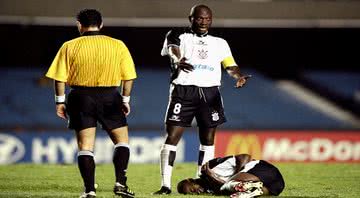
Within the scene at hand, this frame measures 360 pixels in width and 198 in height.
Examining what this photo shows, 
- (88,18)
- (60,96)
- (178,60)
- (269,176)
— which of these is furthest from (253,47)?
(60,96)

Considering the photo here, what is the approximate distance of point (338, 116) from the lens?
2470cm

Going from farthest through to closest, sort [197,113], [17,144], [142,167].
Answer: [17,144] < [142,167] < [197,113]

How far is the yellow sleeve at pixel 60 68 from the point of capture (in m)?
8.91

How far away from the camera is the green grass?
397 inches

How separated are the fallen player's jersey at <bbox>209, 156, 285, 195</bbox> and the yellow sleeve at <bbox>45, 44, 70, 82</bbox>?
1.92 m

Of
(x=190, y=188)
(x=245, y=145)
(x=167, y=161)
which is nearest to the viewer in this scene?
(x=190, y=188)

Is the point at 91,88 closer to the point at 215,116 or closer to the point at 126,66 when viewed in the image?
the point at 126,66

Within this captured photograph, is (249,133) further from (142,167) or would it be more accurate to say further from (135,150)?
(142,167)

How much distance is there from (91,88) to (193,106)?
155 cm

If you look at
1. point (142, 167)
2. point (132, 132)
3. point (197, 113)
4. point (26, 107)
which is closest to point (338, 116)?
point (132, 132)

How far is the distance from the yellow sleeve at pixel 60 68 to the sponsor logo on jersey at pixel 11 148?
11153 millimetres

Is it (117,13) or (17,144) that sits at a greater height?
(117,13)

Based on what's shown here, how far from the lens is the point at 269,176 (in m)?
9.38

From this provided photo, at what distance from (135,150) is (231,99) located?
472cm
